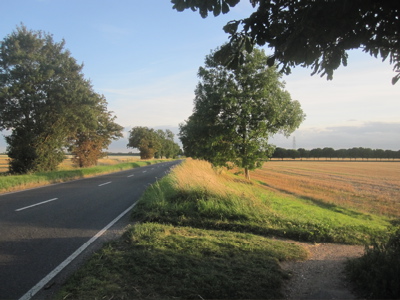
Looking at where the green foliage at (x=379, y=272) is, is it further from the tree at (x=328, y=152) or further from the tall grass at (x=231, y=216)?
the tree at (x=328, y=152)

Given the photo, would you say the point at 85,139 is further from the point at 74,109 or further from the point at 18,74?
the point at 18,74

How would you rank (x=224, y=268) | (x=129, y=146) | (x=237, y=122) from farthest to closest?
(x=129, y=146) → (x=237, y=122) → (x=224, y=268)

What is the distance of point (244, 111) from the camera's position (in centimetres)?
1775

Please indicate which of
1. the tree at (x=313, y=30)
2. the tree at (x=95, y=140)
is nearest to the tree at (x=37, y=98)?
the tree at (x=95, y=140)

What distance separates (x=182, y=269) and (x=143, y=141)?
256ft

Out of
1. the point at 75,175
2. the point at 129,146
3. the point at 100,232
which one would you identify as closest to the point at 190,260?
the point at 100,232

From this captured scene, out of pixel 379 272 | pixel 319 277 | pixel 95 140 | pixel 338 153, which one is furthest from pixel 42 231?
pixel 338 153

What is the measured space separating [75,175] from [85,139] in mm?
14160

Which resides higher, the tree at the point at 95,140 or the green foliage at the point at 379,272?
the tree at the point at 95,140

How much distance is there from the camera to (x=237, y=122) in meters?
18.5

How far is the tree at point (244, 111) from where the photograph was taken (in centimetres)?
1783

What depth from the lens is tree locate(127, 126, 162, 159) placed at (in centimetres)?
8131

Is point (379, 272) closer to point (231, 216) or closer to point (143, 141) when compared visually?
point (231, 216)

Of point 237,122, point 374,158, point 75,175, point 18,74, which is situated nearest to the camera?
point 237,122
